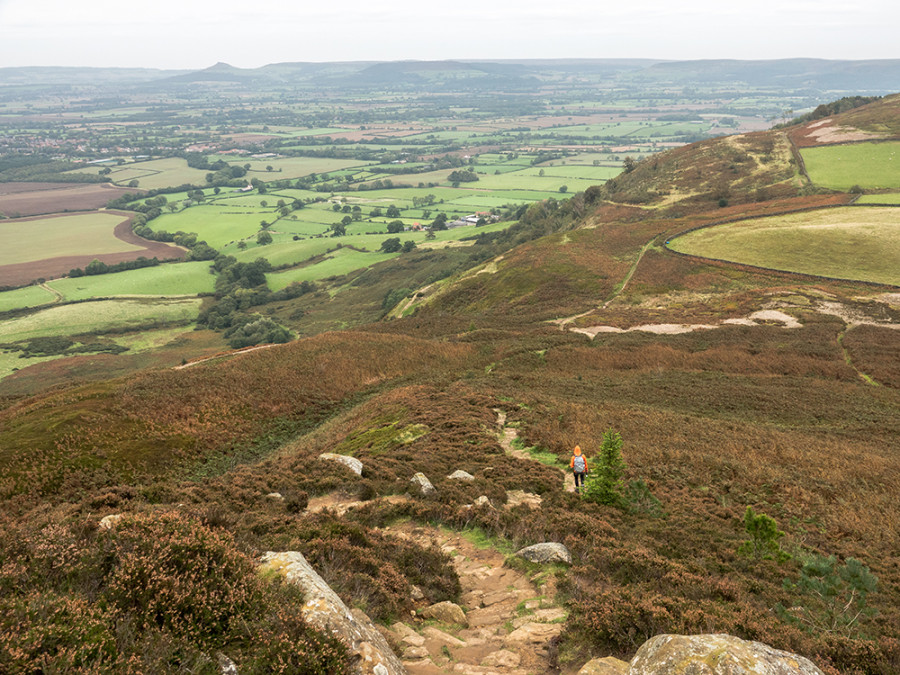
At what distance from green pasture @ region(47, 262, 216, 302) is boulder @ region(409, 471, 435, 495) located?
133131 millimetres

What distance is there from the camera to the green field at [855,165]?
96.6 metres

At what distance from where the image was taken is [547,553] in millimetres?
14984

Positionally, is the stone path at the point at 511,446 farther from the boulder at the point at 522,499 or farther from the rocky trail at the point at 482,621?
the rocky trail at the point at 482,621

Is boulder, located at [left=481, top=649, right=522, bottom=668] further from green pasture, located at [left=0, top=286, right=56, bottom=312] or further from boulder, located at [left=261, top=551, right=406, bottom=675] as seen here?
green pasture, located at [left=0, top=286, right=56, bottom=312]

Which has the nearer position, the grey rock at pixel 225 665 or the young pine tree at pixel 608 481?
the grey rock at pixel 225 665

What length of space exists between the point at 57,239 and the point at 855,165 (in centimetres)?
22465

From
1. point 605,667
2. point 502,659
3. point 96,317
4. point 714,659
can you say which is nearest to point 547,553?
point 502,659

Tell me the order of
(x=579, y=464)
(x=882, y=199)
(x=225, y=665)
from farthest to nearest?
1. (x=882, y=199)
2. (x=579, y=464)
3. (x=225, y=665)

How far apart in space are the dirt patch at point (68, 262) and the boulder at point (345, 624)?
168 metres

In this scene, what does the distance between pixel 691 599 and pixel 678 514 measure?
288 inches

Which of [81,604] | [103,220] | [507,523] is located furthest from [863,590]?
[103,220]

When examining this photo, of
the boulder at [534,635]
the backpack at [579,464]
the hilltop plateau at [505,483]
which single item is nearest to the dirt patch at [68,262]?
the hilltop plateau at [505,483]

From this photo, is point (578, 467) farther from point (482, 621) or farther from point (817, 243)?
point (817, 243)

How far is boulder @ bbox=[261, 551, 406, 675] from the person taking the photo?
336 inches
